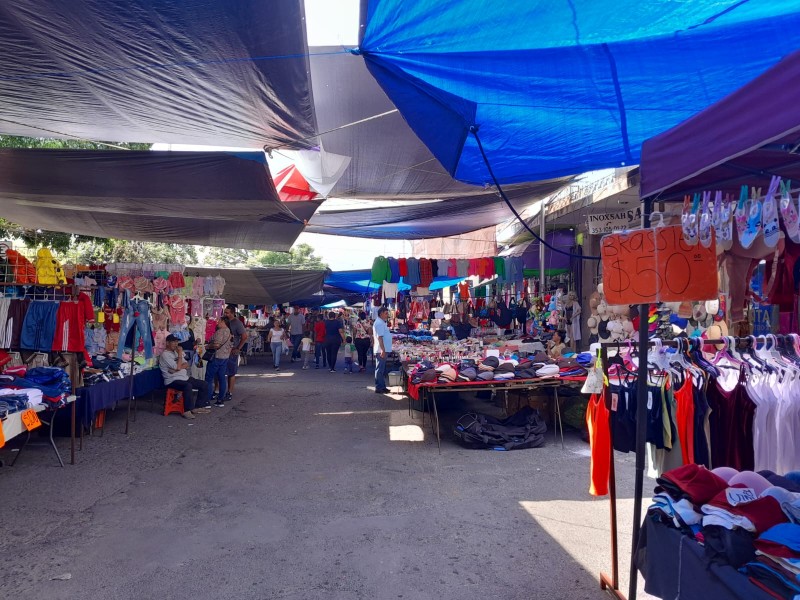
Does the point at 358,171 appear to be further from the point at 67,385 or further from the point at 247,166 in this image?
the point at 67,385

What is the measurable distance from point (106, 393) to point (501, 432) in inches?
214

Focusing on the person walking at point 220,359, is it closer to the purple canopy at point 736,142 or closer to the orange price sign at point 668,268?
the orange price sign at point 668,268

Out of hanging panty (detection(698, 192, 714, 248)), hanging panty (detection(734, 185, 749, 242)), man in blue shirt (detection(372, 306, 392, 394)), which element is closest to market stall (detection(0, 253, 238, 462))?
man in blue shirt (detection(372, 306, 392, 394))

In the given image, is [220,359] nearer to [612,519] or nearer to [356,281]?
[612,519]

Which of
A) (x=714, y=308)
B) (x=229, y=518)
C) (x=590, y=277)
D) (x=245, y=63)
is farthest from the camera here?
(x=590, y=277)

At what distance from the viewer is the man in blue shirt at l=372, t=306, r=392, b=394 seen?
12078mm

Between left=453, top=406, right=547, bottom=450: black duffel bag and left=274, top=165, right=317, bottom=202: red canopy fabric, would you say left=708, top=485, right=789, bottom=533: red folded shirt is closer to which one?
left=453, top=406, right=547, bottom=450: black duffel bag

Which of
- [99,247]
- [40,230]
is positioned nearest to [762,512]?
[40,230]

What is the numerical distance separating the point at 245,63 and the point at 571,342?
881 cm

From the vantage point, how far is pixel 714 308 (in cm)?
564

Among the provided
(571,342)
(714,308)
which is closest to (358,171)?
(714,308)

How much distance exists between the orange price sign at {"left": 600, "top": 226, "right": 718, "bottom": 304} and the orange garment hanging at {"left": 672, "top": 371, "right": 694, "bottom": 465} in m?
0.62

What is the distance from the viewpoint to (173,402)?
997 centimetres

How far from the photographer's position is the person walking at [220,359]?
35.0ft
